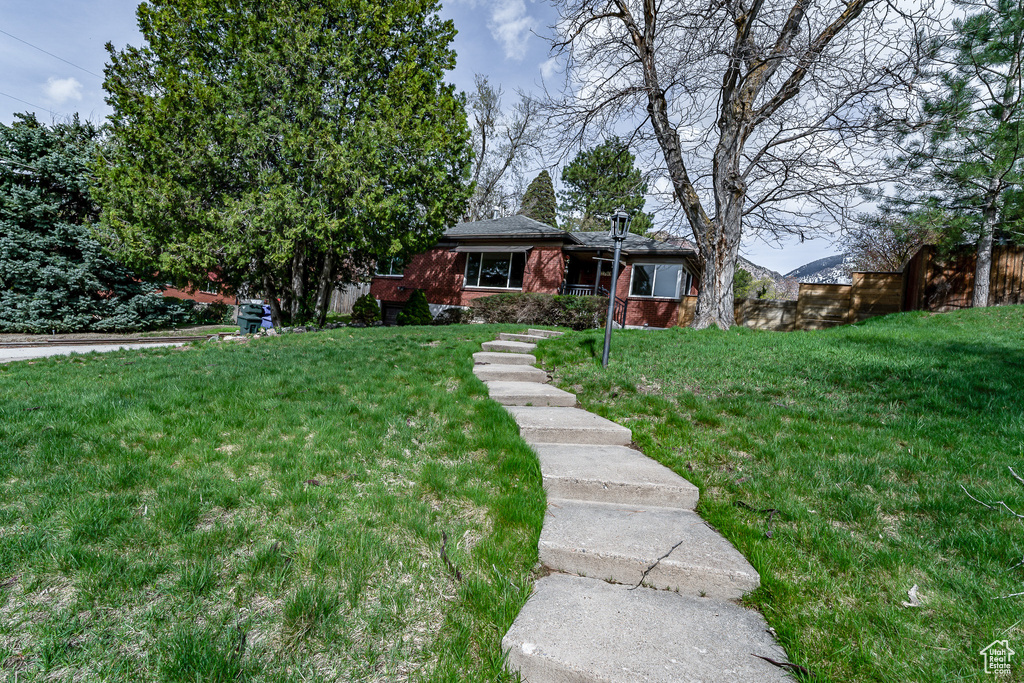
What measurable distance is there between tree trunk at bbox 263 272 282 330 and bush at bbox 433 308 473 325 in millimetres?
5553

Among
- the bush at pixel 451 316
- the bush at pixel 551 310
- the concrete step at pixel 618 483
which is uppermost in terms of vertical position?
the bush at pixel 551 310

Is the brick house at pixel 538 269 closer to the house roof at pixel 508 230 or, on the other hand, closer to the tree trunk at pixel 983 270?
the house roof at pixel 508 230

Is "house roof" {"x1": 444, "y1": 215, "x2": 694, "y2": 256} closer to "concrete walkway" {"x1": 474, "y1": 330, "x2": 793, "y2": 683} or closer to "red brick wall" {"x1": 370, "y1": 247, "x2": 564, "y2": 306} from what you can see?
"red brick wall" {"x1": 370, "y1": 247, "x2": 564, "y2": 306}

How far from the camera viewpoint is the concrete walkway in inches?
55.3

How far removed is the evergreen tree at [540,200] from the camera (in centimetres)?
2794

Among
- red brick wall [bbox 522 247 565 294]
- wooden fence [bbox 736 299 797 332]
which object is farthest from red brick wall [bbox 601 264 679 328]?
red brick wall [bbox 522 247 565 294]

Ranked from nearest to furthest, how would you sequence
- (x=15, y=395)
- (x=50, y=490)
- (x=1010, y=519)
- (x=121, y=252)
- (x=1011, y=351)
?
(x=1010, y=519) < (x=50, y=490) < (x=15, y=395) < (x=1011, y=351) < (x=121, y=252)

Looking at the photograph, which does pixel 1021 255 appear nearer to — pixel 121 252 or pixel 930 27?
pixel 930 27

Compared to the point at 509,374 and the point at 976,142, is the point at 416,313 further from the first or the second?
the point at 976,142

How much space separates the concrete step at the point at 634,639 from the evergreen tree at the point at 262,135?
1123 cm

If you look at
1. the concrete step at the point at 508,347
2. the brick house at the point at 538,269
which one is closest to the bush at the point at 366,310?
the brick house at the point at 538,269

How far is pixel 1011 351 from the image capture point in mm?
5516

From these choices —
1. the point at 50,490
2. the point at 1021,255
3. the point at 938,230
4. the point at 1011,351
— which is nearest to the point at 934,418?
the point at 1011,351

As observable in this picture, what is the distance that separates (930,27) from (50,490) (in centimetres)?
1315
